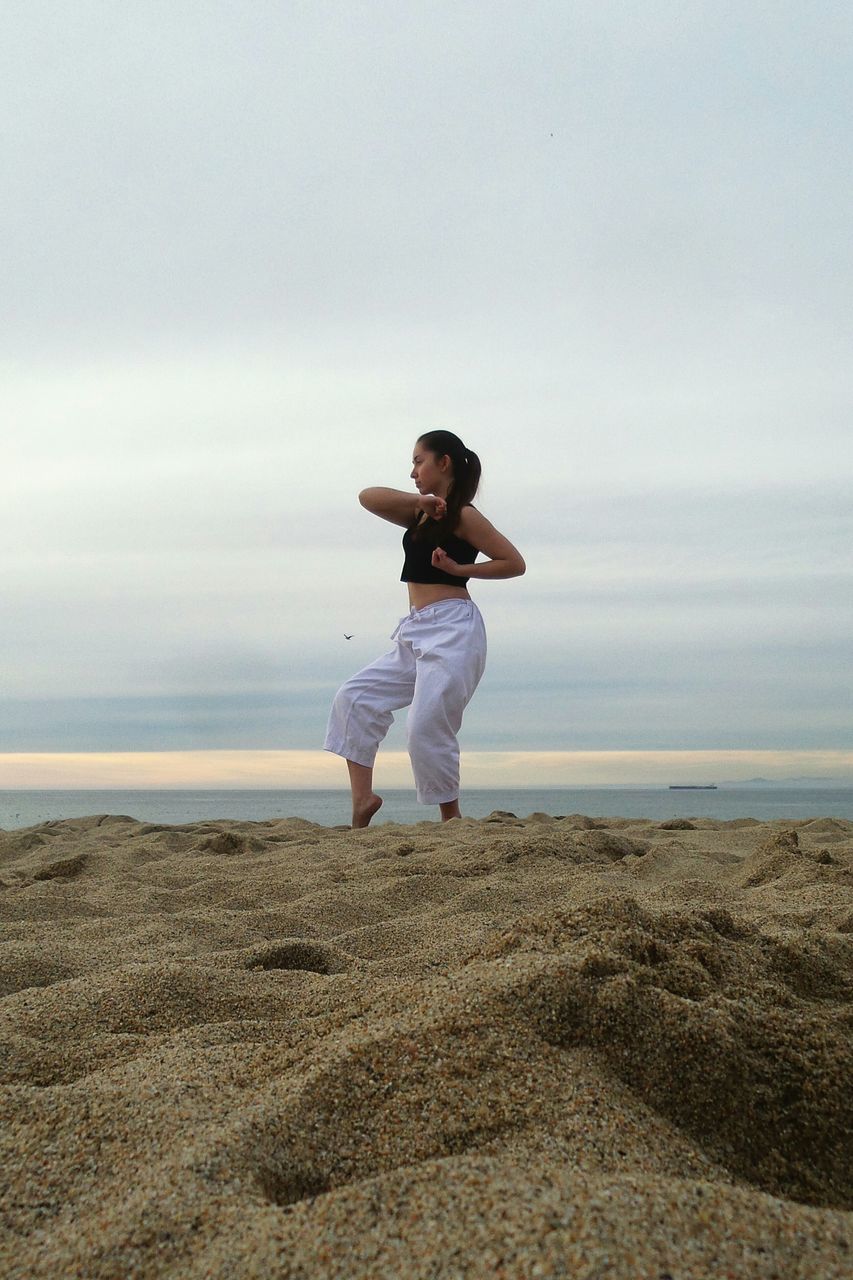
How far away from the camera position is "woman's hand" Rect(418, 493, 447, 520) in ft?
16.4

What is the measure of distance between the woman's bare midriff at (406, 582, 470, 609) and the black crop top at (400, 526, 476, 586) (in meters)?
0.02

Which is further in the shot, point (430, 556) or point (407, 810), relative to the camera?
point (407, 810)

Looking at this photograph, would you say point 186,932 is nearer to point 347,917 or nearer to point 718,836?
point 347,917

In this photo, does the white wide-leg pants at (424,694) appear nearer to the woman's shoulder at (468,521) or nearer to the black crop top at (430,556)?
the black crop top at (430,556)

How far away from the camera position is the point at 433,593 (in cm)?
Answer: 535

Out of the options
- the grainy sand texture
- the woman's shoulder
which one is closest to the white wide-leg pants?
the woman's shoulder

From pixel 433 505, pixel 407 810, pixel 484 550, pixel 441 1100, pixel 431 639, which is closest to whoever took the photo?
pixel 441 1100

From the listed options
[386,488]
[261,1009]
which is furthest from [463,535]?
[261,1009]

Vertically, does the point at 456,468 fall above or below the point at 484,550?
above

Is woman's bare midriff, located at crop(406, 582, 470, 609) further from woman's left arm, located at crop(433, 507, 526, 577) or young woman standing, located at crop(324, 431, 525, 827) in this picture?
woman's left arm, located at crop(433, 507, 526, 577)

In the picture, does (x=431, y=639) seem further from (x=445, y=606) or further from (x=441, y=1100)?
(x=441, y=1100)

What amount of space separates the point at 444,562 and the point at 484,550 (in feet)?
0.89

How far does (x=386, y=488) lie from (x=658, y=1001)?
443 centimetres

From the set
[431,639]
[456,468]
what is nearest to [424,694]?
[431,639]
